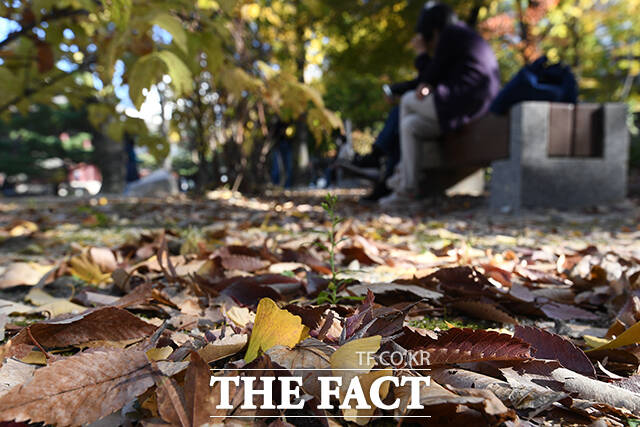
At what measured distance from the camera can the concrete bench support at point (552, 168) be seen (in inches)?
141

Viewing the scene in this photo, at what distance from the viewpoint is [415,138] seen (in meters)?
4.54

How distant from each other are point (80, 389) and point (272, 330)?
248mm

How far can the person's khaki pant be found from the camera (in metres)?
4.32

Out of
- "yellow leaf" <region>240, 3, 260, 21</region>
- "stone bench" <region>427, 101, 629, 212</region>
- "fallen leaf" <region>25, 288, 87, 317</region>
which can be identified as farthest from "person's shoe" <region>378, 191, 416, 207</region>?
"fallen leaf" <region>25, 288, 87, 317</region>

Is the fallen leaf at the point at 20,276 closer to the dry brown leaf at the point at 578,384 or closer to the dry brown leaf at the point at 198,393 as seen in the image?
the dry brown leaf at the point at 198,393

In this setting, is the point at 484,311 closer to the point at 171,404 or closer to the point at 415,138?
the point at 171,404

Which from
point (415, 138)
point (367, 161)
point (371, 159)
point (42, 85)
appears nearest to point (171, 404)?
point (42, 85)

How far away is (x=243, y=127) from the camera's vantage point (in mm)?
5988

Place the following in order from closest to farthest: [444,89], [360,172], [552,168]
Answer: [552,168], [444,89], [360,172]

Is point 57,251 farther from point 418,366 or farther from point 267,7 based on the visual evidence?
point 267,7

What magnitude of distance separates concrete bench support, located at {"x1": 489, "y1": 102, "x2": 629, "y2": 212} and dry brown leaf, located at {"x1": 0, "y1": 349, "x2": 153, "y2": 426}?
356cm

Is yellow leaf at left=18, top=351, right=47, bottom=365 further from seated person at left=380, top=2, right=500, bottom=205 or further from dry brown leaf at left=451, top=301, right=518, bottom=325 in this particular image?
seated person at left=380, top=2, right=500, bottom=205

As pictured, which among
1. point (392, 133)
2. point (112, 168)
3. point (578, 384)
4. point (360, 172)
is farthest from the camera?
point (112, 168)

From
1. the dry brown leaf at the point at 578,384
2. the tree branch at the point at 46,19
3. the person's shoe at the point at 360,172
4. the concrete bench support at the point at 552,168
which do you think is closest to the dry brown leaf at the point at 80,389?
the dry brown leaf at the point at 578,384
